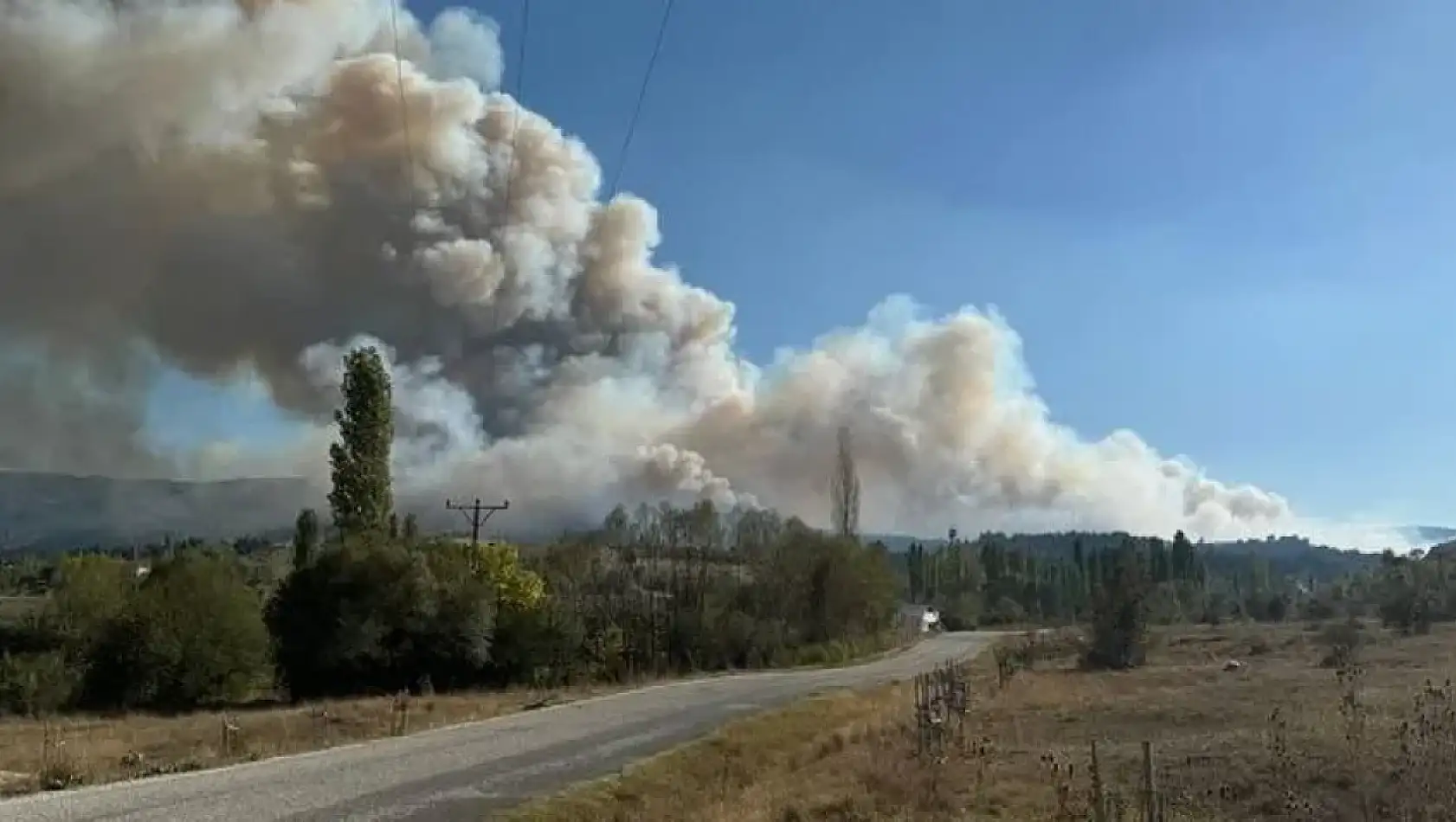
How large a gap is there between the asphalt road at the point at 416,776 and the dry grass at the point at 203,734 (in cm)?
159

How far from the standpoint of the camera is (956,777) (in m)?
22.7

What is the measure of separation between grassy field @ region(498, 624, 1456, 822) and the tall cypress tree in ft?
109

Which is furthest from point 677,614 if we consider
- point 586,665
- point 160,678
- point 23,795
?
point 23,795

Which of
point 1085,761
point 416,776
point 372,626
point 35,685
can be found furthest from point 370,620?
point 1085,761

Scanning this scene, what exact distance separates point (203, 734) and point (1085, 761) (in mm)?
28507

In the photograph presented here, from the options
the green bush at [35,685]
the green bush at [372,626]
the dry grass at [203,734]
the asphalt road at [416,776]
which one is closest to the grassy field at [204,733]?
the dry grass at [203,734]

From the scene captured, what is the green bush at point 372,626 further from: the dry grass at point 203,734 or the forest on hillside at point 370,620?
the dry grass at point 203,734

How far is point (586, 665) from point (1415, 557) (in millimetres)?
76306

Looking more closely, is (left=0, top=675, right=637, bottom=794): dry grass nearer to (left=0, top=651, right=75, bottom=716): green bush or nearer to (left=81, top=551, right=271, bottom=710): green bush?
(left=0, top=651, right=75, bottom=716): green bush

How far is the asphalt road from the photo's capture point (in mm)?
18891

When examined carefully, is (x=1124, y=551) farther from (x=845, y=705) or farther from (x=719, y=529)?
(x=719, y=529)

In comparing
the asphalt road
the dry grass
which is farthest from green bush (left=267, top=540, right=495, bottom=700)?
the asphalt road

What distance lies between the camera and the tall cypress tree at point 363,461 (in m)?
70.1

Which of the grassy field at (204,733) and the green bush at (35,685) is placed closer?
the grassy field at (204,733)
